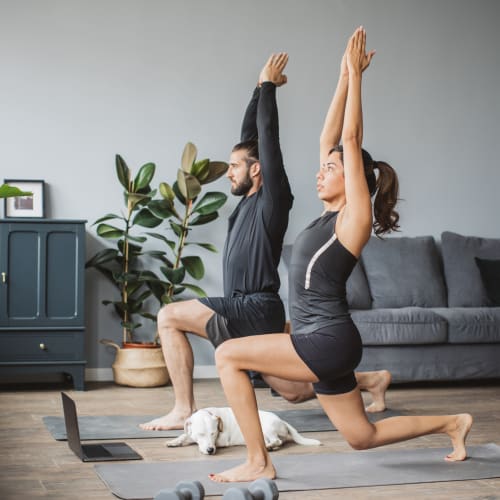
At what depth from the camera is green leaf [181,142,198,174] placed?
5133mm

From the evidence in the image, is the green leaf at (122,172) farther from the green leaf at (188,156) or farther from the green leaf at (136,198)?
the green leaf at (188,156)

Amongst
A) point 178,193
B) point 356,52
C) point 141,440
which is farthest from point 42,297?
point 356,52

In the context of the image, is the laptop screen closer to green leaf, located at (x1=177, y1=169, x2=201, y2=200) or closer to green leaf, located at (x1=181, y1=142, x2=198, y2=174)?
green leaf, located at (x1=177, y1=169, x2=201, y2=200)

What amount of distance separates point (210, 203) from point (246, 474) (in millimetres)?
2737

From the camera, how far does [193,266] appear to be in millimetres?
5219

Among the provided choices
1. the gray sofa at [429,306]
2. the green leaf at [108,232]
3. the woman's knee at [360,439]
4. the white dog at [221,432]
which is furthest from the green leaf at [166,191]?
the woman's knee at [360,439]

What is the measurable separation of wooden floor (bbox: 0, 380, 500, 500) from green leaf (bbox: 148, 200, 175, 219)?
41.4 inches

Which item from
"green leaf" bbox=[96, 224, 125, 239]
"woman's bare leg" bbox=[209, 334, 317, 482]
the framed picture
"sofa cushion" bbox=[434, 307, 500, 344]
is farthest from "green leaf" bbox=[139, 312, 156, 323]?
"woman's bare leg" bbox=[209, 334, 317, 482]

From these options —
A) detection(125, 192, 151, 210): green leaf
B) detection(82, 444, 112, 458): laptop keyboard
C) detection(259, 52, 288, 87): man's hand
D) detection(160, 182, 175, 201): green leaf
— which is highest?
detection(259, 52, 288, 87): man's hand

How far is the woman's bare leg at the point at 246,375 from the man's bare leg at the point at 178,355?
2.99 feet

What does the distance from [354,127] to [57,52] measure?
3.29m

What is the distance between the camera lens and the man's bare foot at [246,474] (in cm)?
269

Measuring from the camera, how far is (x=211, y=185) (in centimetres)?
559

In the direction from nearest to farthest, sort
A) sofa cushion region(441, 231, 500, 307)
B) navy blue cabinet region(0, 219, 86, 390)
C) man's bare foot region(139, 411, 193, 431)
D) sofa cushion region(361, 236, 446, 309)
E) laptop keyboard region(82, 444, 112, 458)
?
laptop keyboard region(82, 444, 112, 458)
man's bare foot region(139, 411, 193, 431)
navy blue cabinet region(0, 219, 86, 390)
sofa cushion region(361, 236, 446, 309)
sofa cushion region(441, 231, 500, 307)
